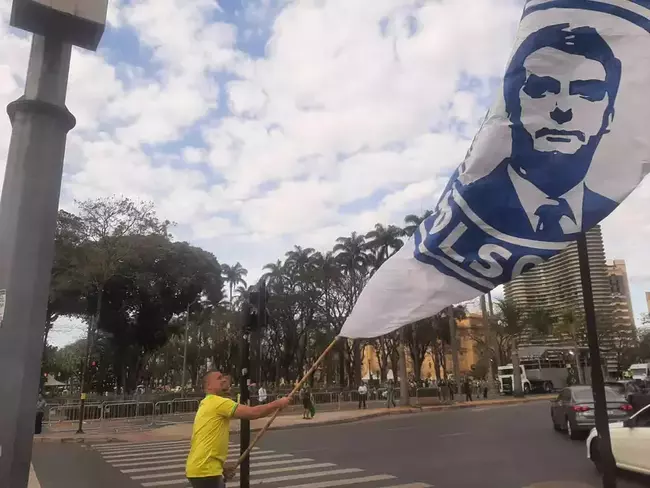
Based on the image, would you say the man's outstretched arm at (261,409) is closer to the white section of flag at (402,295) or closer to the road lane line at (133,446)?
the white section of flag at (402,295)

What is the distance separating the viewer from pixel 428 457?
12.5m

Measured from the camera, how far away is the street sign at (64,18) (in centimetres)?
335

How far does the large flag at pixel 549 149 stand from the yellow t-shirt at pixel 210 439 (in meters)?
1.93

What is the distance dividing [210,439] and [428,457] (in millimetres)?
8966

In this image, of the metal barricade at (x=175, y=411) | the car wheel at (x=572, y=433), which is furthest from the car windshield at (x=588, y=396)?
the metal barricade at (x=175, y=411)

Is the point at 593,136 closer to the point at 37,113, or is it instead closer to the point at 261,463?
the point at 37,113

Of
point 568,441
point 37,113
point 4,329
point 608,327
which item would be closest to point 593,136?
point 37,113

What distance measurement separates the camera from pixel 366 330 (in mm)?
4445

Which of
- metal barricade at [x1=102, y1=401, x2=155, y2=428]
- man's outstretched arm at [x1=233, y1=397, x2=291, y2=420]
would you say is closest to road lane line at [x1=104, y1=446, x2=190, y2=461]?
man's outstretched arm at [x1=233, y1=397, x2=291, y2=420]

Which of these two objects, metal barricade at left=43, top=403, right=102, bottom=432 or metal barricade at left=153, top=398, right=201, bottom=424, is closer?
metal barricade at left=43, top=403, right=102, bottom=432

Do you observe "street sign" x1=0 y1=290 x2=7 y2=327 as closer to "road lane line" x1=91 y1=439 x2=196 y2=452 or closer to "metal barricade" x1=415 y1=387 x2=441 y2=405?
"road lane line" x1=91 y1=439 x2=196 y2=452

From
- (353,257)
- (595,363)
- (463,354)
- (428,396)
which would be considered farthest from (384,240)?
(463,354)

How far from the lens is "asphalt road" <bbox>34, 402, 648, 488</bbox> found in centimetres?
1010

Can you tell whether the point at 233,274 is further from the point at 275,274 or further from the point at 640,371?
the point at 640,371
